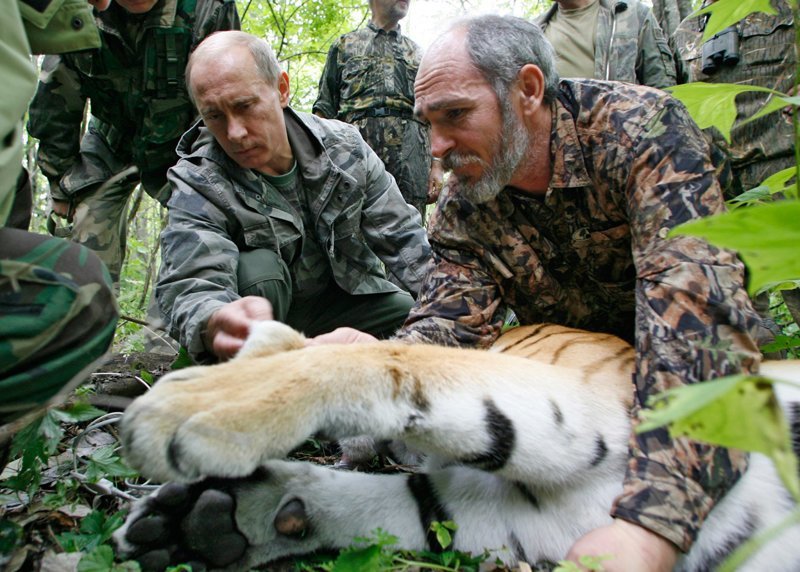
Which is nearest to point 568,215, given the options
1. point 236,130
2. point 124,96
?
point 236,130

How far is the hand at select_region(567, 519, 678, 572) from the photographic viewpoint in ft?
4.25

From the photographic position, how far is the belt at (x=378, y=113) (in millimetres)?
5246

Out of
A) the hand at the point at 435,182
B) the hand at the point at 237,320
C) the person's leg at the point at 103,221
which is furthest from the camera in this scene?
the hand at the point at 435,182

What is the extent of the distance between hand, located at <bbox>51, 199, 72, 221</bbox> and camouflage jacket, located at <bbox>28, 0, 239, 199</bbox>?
0.20ft

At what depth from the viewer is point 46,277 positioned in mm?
1281

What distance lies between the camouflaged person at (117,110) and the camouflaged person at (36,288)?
239 centimetres

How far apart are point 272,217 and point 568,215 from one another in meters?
1.40

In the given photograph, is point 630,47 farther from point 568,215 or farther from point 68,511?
point 68,511

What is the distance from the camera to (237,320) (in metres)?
1.85

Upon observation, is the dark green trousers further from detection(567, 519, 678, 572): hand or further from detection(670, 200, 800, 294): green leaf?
detection(670, 200, 800, 294): green leaf

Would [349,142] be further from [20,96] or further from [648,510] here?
[648,510]

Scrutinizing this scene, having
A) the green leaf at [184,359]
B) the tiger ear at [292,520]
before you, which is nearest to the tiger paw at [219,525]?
the tiger ear at [292,520]

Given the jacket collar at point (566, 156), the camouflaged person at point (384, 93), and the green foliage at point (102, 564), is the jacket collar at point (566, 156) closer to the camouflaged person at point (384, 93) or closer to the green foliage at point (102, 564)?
the green foliage at point (102, 564)

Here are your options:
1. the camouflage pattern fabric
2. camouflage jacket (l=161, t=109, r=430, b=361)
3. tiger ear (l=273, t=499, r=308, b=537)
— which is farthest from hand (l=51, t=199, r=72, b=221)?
tiger ear (l=273, t=499, r=308, b=537)
